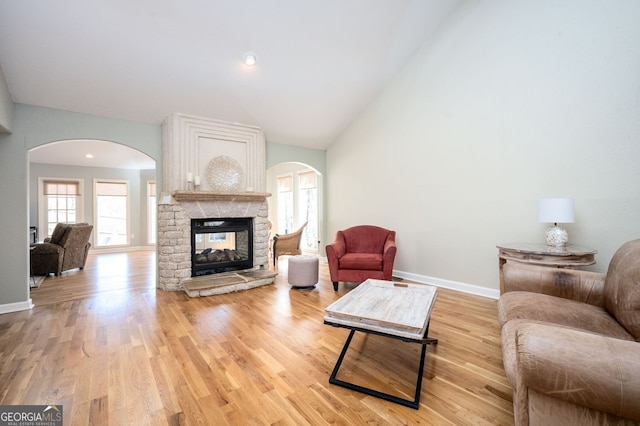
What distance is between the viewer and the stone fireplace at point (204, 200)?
13.3 feet

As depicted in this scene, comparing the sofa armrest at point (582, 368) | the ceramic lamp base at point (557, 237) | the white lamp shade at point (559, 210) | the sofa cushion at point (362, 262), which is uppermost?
the white lamp shade at point (559, 210)

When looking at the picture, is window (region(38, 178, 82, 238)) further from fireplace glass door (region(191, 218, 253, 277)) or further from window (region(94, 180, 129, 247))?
fireplace glass door (region(191, 218, 253, 277))

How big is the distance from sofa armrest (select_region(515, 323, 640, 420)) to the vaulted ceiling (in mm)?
3616

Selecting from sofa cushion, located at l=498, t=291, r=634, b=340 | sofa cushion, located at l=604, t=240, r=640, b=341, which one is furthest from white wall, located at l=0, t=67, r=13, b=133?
sofa cushion, located at l=604, t=240, r=640, b=341

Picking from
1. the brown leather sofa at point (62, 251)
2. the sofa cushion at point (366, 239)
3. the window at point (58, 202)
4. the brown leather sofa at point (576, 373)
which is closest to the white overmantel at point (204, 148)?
the sofa cushion at point (366, 239)

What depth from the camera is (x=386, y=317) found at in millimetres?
1748

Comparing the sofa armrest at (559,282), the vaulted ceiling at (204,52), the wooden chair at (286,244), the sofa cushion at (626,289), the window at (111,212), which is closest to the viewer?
the sofa cushion at (626,289)

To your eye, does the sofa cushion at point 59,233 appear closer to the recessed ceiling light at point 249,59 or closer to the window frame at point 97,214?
the window frame at point 97,214

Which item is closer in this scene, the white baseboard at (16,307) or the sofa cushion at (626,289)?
the sofa cushion at (626,289)

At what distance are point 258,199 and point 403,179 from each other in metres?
2.44

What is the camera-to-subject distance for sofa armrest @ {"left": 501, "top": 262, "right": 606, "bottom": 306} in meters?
1.94

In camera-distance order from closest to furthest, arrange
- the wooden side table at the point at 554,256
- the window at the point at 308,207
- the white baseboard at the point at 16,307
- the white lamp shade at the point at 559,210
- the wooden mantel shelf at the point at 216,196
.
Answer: the wooden side table at the point at 554,256 < the white lamp shade at the point at 559,210 < the white baseboard at the point at 16,307 < the wooden mantel shelf at the point at 216,196 < the window at the point at 308,207

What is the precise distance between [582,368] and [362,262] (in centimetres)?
288

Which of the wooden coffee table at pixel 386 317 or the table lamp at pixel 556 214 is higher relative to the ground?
the table lamp at pixel 556 214
